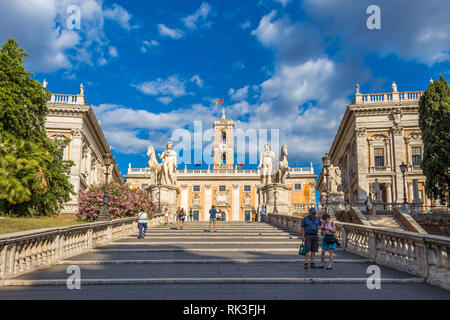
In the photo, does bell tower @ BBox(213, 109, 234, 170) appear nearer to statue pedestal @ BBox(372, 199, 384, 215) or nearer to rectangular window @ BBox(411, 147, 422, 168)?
rectangular window @ BBox(411, 147, 422, 168)

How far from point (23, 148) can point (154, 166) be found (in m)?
8.78

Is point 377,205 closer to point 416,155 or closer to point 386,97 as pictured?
point 416,155

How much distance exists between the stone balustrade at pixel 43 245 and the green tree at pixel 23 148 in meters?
9.56

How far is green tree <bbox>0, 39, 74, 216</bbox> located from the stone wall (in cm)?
2484

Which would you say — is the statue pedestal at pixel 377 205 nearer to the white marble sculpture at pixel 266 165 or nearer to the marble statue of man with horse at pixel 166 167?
the white marble sculpture at pixel 266 165

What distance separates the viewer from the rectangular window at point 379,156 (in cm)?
4056

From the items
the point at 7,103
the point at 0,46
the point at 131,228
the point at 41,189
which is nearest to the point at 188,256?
the point at 131,228

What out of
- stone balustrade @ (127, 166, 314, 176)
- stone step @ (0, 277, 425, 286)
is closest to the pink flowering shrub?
stone step @ (0, 277, 425, 286)

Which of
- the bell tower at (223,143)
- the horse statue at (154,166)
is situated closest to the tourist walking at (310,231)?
the horse statue at (154,166)

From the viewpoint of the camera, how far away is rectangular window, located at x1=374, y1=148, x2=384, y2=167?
1597 inches

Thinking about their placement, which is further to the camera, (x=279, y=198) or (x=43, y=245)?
(x=279, y=198)

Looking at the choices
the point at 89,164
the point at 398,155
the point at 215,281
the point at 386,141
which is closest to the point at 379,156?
the point at 386,141

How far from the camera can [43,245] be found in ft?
27.6

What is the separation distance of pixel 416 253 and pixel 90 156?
4479 centimetres
